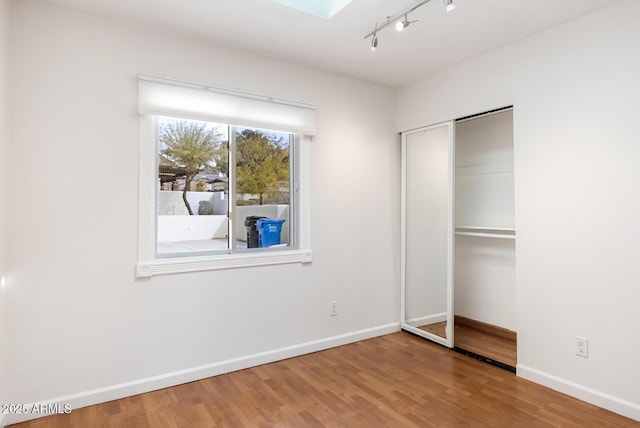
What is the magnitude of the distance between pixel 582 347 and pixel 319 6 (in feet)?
9.91

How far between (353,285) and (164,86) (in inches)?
97.9

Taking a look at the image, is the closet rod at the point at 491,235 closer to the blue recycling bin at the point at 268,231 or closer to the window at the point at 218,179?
the window at the point at 218,179

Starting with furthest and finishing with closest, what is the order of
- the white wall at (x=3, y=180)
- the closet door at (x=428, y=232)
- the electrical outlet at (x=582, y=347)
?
the closet door at (x=428, y=232)
the electrical outlet at (x=582, y=347)
the white wall at (x=3, y=180)

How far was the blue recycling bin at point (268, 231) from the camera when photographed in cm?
332

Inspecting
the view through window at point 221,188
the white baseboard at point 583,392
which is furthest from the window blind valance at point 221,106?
the white baseboard at point 583,392

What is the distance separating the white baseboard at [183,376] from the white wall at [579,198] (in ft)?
5.44

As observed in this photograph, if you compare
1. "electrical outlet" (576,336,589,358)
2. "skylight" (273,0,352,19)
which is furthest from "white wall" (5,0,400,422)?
"electrical outlet" (576,336,589,358)

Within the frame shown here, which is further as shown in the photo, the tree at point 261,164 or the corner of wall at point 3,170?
the tree at point 261,164

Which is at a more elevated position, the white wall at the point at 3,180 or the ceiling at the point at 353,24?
the ceiling at the point at 353,24

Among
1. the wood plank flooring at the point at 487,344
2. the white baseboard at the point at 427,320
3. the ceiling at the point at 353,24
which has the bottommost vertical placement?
the wood plank flooring at the point at 487,344

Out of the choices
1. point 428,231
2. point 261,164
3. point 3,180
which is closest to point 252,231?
point 261,164

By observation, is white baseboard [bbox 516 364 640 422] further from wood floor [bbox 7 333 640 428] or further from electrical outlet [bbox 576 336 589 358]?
electrical outlet [bbox 576 336 589 358]

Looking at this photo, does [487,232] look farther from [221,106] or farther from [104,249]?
[104,249]

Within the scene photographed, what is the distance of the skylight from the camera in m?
2.40
